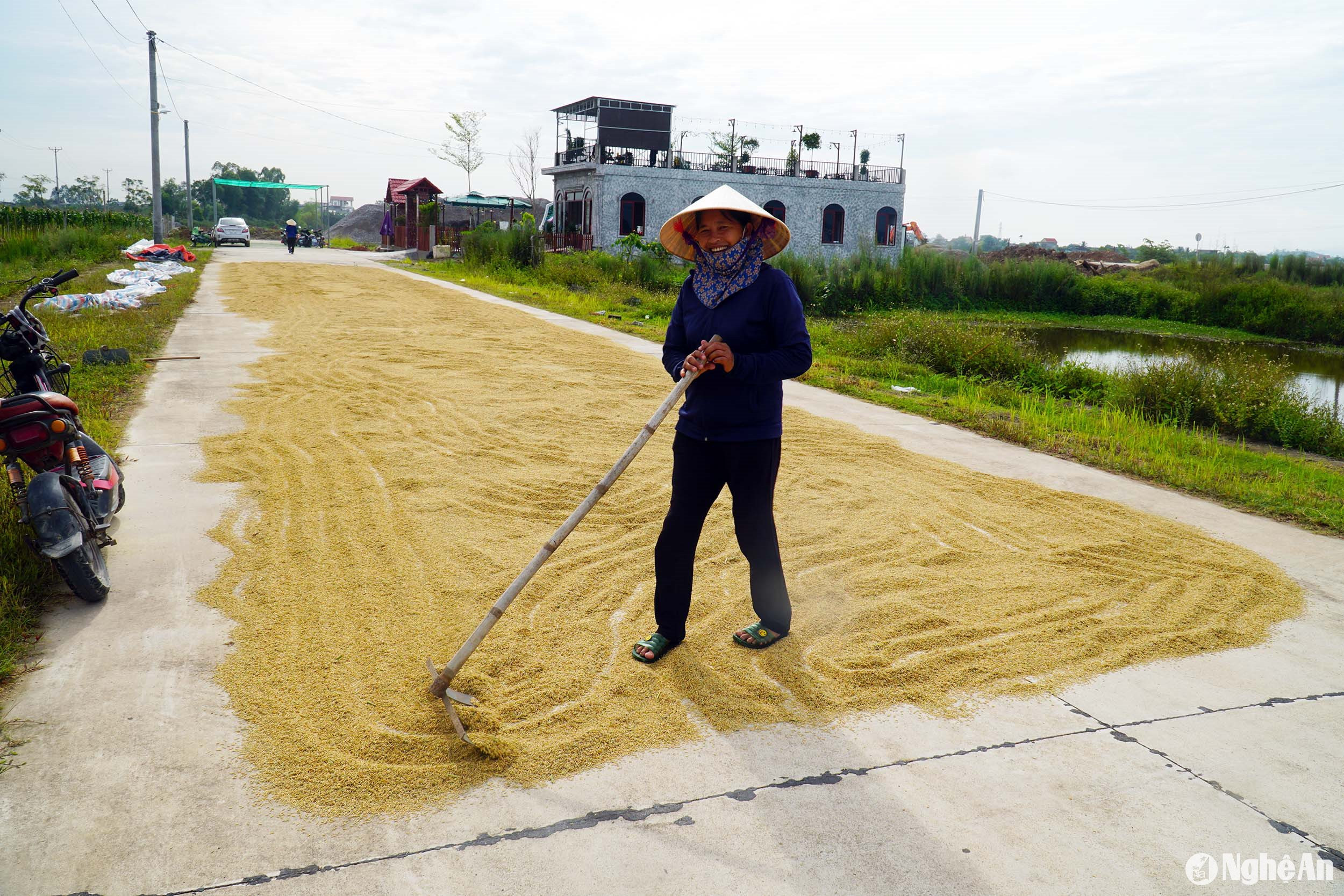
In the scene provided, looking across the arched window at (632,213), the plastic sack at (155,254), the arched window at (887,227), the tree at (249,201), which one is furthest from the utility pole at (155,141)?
the tree at (249,201)

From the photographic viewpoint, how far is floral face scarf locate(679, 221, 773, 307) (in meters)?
3.16

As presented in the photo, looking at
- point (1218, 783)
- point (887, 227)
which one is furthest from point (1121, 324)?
point (1218, 783)

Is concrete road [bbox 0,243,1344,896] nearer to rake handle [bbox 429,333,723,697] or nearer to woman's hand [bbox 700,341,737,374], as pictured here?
rake handle [bbox 429,333,723,697]

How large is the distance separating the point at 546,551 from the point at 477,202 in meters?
37.7

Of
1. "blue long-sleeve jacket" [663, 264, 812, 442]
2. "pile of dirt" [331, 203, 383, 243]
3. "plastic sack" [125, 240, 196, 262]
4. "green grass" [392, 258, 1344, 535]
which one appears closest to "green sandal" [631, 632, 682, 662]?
"blue long-sleeve jacket" [663, 264, 812, 442]

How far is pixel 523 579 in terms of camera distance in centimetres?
304

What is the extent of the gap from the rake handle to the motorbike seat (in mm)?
2292

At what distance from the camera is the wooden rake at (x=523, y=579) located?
2986mm

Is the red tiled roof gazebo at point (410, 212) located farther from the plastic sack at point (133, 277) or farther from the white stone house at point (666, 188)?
the plastic sack at point (133, 277)

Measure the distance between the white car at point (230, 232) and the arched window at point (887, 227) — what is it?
27170mm

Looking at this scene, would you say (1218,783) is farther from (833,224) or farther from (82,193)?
(82,193)

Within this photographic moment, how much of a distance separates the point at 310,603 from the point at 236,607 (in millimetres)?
303

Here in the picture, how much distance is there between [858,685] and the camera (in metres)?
3.26

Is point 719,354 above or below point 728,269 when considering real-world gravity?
below
